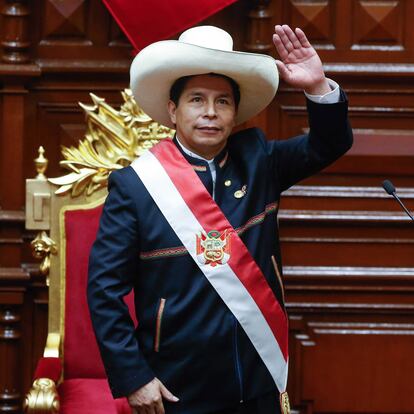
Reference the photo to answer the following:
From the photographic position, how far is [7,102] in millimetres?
3789

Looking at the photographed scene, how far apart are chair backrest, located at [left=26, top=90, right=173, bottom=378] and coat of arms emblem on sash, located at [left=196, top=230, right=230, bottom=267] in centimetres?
69

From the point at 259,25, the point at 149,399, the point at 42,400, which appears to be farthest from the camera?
the point at 259,25

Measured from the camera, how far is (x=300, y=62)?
2.85 m

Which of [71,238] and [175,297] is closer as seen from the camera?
[175,297]

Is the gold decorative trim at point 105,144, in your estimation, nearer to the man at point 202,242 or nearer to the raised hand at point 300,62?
the man at point 202,242

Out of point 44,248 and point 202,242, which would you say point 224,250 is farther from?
point 44,248

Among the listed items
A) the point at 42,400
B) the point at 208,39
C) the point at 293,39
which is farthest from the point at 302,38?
the point at 42,400

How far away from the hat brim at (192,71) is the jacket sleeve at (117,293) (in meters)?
0.27

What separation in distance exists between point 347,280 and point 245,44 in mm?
833

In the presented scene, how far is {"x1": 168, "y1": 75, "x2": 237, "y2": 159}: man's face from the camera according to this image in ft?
9.11

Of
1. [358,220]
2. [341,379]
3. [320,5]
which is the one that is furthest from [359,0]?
[341,379]

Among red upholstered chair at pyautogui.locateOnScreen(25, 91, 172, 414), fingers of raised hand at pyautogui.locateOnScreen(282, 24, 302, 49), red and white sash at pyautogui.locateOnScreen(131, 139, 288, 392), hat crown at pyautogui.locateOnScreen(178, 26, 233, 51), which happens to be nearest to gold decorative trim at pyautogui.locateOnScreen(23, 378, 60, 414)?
red upholstered chair at pyautogui.locateOnScreen(25, 91, 172, 414)

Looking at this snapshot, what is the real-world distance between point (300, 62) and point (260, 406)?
823 mm

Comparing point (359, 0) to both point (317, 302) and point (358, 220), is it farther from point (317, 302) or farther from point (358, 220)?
point (317, 302)
